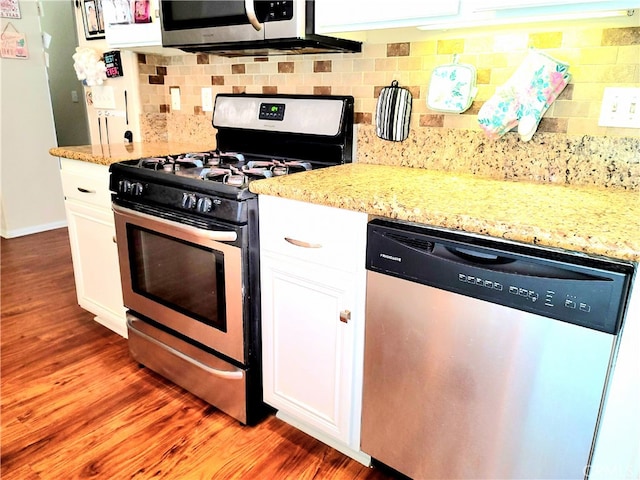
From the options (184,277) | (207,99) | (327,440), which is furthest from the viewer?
(207,99)

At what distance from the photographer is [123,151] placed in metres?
2.21

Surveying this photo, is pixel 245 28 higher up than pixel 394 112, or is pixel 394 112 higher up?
pixel 245 28

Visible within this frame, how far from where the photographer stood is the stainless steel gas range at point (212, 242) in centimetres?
152

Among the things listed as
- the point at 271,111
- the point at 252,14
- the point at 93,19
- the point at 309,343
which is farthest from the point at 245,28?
the point at 93,19

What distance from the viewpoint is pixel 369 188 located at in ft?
4.45

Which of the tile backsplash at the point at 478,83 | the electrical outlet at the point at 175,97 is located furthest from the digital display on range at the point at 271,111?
the electrical outlet at the point at 175,97

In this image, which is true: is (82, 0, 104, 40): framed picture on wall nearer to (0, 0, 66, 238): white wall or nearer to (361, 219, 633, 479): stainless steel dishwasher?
(0, 0, 66, 238): white wall

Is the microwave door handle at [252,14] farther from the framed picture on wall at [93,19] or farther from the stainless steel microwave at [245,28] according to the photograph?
the framed picture on wall at [93,19]

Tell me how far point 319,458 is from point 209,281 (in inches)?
27.7

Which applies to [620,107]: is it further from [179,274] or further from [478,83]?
[179,274]

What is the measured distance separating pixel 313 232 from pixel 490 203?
495 mm

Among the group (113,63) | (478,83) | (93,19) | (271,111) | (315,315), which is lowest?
(315,315)

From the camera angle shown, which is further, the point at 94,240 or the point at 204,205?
the point at 94,240

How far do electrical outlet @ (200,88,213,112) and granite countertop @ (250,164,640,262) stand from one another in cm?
101
